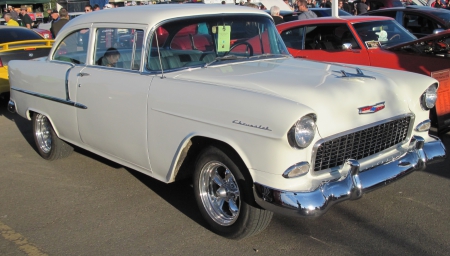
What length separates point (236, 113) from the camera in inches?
136

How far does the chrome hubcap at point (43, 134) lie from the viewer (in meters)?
6.04

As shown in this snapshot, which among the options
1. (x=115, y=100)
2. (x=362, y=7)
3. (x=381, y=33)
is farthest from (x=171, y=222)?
(x=362, y=7)

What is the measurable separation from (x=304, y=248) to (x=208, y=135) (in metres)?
1.07

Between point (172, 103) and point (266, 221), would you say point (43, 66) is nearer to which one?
point (172, 103)

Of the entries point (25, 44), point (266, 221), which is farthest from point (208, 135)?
point (25, 44)

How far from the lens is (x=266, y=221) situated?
370 cm

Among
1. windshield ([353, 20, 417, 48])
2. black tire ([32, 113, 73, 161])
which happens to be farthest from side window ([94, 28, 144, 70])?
windshield ([353, 20, 417, 48])

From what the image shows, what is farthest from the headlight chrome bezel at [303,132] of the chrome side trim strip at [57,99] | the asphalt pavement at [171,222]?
the chrome side trim strip at [57,99]

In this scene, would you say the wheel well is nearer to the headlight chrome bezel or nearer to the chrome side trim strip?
the headlight chrome bezel

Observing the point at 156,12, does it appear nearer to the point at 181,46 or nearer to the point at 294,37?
the point at 181,46

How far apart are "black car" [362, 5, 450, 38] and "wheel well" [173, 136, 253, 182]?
23.4 feet

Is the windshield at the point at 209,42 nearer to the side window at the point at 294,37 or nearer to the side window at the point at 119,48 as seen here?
the side window at the point at 119,48

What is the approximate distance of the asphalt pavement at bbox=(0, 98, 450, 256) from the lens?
3.71 meters

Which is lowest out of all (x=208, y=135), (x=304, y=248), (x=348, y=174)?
(x=304, y=248)
